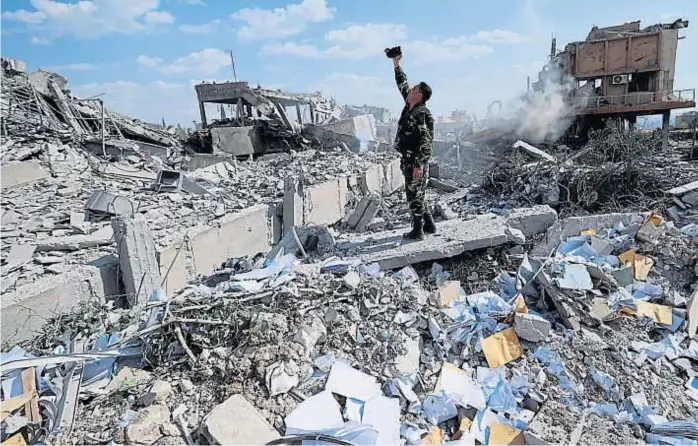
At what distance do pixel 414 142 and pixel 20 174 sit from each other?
6988mm

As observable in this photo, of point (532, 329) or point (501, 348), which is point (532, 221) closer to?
point (532, 329)

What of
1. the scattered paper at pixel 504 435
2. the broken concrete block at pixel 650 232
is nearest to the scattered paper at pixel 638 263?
the broken concrete block at pixel 650 232

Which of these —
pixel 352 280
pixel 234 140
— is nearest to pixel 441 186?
pixel 352 280

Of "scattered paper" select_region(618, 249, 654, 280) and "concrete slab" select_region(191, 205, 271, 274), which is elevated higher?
"concrete slab" select_region(191, 205, 271, 274)

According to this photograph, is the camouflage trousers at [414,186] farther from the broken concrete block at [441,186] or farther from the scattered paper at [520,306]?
the broken concrete block at [441,186]

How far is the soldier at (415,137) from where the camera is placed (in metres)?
3.92

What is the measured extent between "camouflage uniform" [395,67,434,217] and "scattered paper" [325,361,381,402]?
206cm

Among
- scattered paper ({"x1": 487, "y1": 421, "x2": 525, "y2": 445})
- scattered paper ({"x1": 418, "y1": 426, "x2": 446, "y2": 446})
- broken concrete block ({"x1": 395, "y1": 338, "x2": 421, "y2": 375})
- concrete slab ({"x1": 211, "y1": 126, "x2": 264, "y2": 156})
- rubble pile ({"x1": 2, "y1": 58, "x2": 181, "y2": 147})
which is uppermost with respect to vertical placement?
rubble pile ({"x1": 2, "y1": 58, "x2": 181, "y2": 147})

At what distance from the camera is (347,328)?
114 inches

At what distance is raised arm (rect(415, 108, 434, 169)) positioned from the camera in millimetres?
3939

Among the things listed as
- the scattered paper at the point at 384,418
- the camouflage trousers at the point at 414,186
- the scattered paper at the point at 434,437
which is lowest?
the scattered paper at the point at 434,437

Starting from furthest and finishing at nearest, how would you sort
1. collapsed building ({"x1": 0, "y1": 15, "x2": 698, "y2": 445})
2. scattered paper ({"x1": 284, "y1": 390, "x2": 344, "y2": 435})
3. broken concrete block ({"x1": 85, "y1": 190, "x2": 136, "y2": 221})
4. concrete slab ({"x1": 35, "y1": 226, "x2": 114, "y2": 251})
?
broken concrete block ({"x1": 85, "y1": 190, "x2": 136, "y2": 221}), concrete slab ({"x1": 35, "y1": 226, "x2": 114, "y2": 251}), collapsed building ({"x1": 0, "y1": 15, "x2": 698, "y2": 445}), scattered paper ({"x1": 284, "y1": 390, "x2": 344, "y2": 435})

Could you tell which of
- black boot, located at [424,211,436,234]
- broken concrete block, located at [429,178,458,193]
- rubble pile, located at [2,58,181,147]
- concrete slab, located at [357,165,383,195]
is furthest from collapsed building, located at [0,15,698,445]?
rubble pile, located at [2,58,181,147]

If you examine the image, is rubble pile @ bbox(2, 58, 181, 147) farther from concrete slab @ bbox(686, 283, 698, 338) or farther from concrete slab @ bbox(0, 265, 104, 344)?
concrete slab @ bbox(686, 283, 698, 338)
